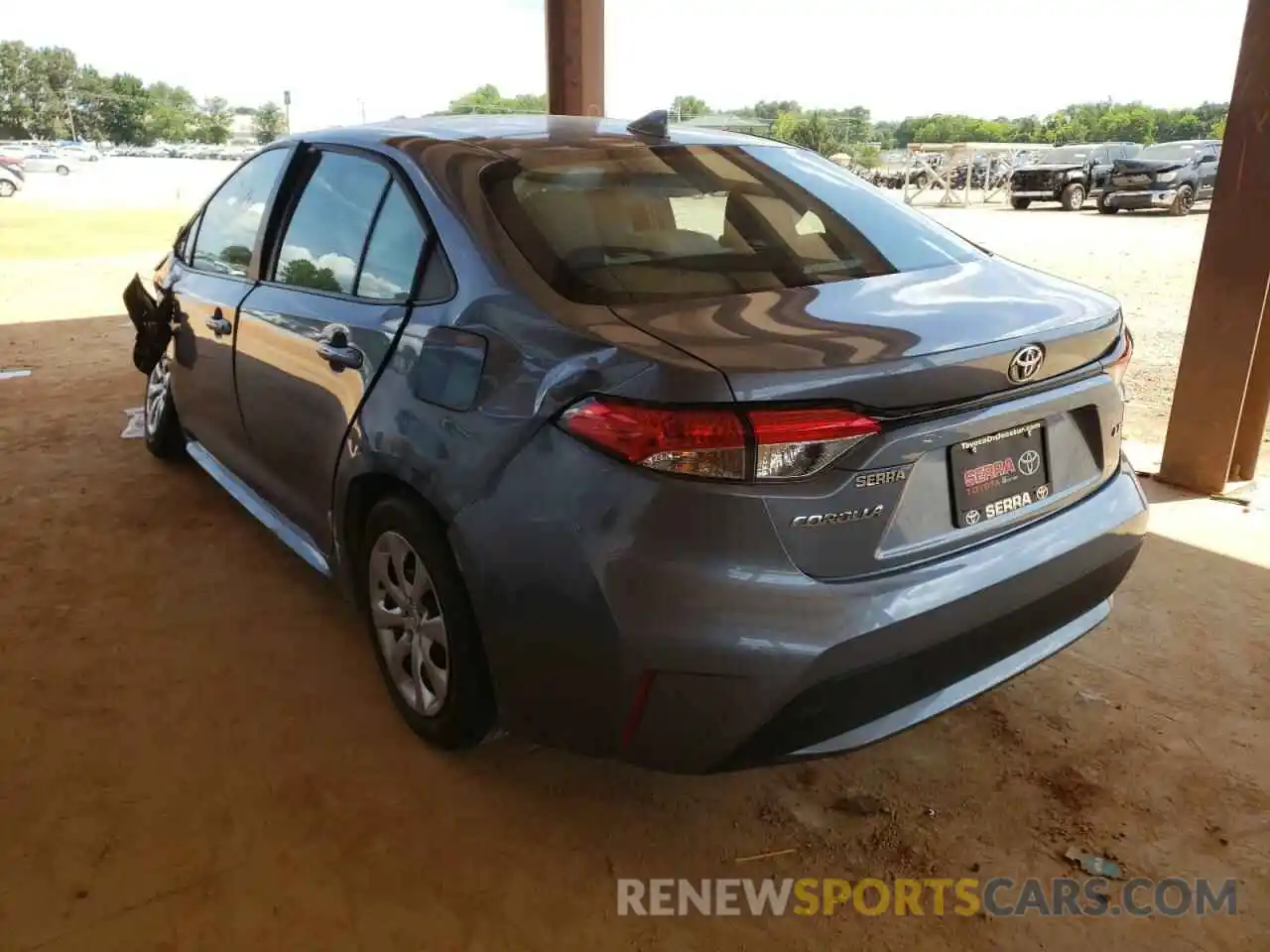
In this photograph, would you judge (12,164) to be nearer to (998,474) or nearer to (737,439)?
(737,439)

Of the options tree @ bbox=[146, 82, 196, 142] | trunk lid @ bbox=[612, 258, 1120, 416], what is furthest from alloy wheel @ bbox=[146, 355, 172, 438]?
tree @ bbox=[146, 82, 196, 142]

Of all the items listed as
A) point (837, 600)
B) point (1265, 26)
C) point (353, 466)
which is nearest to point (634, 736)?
point (837, 600)

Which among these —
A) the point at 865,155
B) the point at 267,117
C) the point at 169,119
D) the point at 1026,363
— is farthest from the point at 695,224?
the point at 267,117

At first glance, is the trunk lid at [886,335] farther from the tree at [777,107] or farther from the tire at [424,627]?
the tree at [777,107]

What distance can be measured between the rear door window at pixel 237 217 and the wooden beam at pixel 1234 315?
146 inches

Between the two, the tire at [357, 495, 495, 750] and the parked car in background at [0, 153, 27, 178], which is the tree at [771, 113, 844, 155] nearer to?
the parked car in background at [0, 153, 27, 178]

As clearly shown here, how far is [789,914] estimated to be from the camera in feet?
6.86

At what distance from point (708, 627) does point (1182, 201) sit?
21534mm

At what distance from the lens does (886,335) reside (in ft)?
6.34

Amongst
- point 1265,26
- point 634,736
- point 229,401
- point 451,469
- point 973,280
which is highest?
point 1265,26

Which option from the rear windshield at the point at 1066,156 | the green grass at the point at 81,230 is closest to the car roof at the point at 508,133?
the green grass at the point at 81,230

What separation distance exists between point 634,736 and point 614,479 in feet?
1.73

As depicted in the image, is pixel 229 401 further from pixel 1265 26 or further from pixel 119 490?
pixel 1265 26

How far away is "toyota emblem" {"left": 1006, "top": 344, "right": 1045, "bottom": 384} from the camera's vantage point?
1995mm
